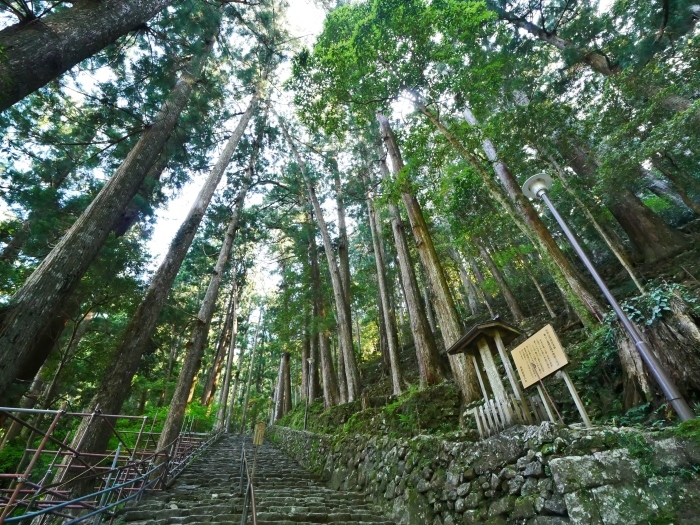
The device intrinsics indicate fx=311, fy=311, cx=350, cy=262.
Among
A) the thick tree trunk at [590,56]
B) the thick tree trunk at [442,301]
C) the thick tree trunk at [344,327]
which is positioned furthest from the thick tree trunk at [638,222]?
the thick tree trunk at [344,327]

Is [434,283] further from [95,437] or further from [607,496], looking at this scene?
[95,437]

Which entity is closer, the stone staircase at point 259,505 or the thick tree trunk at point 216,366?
the stone staircase at point 259,505

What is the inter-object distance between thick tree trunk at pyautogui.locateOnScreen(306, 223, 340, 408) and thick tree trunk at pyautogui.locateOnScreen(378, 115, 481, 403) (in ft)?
22.5

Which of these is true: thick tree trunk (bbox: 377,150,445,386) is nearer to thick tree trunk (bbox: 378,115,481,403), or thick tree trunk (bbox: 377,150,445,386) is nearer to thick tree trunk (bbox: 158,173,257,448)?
thick tree trunk (bbox: 378,115,481,403)

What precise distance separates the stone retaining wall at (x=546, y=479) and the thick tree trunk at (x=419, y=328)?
2410mm

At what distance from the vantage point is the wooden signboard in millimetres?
3315

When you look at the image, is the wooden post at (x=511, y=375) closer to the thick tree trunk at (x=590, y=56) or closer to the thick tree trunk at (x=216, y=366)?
the thick tree trunk at (x=590, y=56)

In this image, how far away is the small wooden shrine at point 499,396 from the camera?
12.3 ft

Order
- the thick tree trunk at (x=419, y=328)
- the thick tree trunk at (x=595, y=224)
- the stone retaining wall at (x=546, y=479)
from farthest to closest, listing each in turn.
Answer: the thick tree trunk at (x=595, y=224)
the thick tree trunk at (x=419, y=328)
the stone retaining wall at (x=546, y=479)

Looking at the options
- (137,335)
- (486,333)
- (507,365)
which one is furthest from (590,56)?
(137,335)

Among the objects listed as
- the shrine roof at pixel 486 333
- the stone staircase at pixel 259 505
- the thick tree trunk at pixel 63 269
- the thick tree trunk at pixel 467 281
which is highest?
the thick tree trunk at pixel 467 281

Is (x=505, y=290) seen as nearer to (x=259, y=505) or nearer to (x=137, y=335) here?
(x=259, y=505)

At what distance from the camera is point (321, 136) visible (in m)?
15.7

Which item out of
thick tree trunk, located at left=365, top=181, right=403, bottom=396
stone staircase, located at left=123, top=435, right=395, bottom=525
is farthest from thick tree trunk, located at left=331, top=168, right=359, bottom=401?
stone staircase, located at left=123, top=435, right=395, bottom=525
